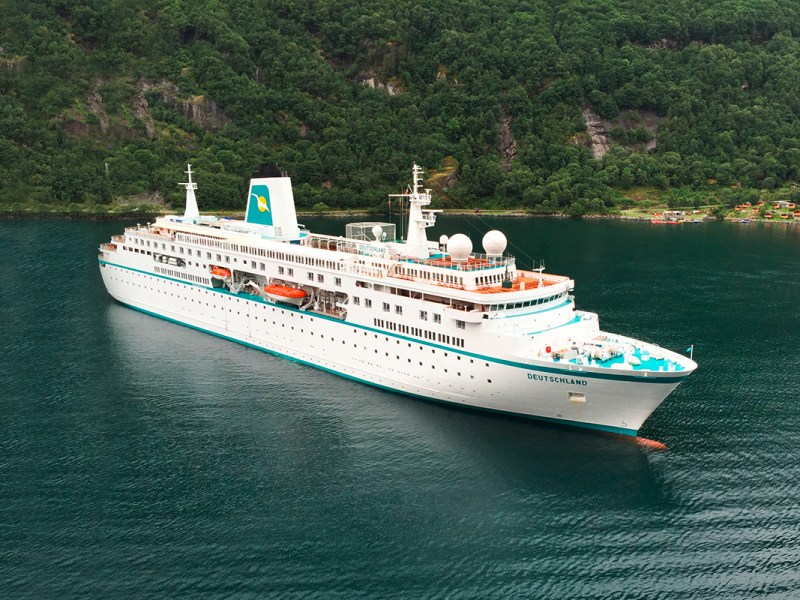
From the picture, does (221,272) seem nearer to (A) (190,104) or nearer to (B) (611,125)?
(A) (190,104)

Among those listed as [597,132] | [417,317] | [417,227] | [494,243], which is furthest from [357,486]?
[597,132]

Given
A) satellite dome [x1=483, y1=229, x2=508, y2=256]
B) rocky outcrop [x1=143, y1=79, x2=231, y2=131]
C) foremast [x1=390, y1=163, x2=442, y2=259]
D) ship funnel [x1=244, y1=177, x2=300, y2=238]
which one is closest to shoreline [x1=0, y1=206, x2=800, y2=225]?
rocky outcrop [x1=143, y1=79, x2=231, y2=131]

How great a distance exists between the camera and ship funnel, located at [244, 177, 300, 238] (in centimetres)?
5530

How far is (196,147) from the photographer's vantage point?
142875mm

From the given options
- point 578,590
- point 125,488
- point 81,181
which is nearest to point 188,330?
point 125,488

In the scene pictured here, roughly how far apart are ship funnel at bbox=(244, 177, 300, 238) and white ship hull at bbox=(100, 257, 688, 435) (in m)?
6.31

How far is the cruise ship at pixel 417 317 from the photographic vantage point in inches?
1453

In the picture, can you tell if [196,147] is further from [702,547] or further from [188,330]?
[702,547]

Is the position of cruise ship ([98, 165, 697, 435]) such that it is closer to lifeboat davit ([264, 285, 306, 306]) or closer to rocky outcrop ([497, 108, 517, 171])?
lifeboat davit ([264, 285, 306, 306])

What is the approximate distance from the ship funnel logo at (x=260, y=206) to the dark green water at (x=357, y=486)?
10366 millimetres

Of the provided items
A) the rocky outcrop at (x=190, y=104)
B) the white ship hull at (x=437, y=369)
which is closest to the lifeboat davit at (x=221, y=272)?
the white ship hull at (x=437, y=369)

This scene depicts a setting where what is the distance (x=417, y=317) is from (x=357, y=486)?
37.4 ft

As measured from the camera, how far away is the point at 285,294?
48438 mm

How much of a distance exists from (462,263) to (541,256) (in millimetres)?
49699
